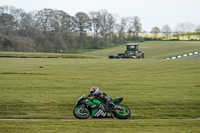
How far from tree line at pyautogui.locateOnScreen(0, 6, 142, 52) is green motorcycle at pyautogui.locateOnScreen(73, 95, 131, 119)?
Result: 345ft

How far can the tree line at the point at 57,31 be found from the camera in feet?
422

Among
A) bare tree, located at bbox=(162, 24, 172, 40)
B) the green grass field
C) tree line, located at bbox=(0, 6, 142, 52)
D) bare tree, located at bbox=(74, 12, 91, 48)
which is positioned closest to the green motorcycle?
the green grass field

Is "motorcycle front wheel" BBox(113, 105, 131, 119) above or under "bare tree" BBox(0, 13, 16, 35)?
under

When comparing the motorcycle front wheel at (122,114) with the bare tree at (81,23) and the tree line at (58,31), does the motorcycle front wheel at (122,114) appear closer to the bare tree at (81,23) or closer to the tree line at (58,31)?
the tree line at (58,31)

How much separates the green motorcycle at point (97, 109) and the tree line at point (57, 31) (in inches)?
4140

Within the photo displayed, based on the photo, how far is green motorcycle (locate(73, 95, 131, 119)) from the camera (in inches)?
701

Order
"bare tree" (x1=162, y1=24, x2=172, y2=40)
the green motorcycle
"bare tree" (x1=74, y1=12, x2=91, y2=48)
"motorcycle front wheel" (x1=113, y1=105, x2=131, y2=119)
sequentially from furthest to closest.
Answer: "bare tree" (x1=162, y1=24, x2=172, y2=40), "bare tree" (x1=74, y1=12, x2=91, y2=48), "motorcycle front wheel" (x1=113, y1=105, x2=131, y2=119), the green motorcycle

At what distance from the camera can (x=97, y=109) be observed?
17938 mm

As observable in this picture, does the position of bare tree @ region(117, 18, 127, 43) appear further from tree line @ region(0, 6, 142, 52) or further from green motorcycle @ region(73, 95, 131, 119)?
green motorcycle @ region(73, 95, 131, 119)

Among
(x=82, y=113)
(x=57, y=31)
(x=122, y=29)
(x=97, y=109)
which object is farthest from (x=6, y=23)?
(x=97, y=109)

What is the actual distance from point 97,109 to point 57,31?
134 meters

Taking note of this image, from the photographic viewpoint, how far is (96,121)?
57.4 feet

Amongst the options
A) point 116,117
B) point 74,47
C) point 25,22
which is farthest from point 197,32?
point 116,117

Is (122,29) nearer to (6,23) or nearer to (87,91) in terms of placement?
(6,23)
